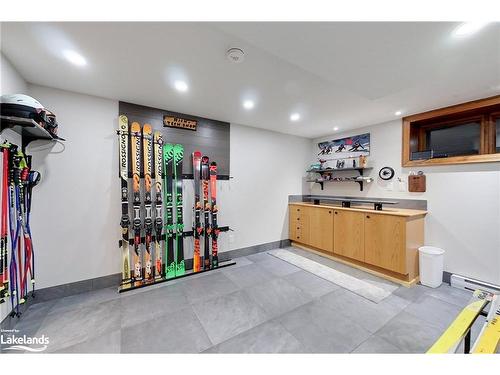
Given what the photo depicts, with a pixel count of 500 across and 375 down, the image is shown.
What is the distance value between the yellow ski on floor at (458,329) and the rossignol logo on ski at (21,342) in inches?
109

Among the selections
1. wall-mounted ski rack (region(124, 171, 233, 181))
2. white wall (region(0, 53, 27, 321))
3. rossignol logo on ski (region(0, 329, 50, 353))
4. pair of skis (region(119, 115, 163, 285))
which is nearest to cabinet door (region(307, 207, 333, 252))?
wall-mounted ski rack (region(124, 171, 233, 181))

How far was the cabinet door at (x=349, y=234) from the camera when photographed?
3211 millimetres

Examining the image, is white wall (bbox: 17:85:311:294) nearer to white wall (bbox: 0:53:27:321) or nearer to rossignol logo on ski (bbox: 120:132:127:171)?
rossignol logo on ski (bbox: 120:132:127:171)

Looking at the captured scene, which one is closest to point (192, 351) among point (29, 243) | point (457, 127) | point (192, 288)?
point (192, 288)

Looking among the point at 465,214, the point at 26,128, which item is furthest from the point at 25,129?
the point at 465,214

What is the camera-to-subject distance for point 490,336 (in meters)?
1.29

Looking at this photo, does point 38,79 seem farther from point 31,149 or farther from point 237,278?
point 237,278

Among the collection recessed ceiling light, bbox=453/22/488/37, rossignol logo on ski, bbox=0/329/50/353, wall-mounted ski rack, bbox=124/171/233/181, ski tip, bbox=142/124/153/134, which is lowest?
rossignol logo on ski, bbox=0/329/50/353

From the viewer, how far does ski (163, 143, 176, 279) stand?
2951 millimetres

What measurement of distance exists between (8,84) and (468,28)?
376cm

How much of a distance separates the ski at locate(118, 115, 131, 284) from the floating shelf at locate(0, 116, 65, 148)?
24.0 inches

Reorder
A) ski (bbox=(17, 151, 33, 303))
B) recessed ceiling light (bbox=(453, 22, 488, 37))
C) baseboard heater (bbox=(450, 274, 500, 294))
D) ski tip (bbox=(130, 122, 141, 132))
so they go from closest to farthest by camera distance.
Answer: recessed ceiling light (bbox=(453, 22, 488, 37))
ski (bbox=(17, 151, 33, 303))
baseboard heater (bbox=(450, 274, 500, 294))
ski tip (bbox=(130, 122, 141, 132))
